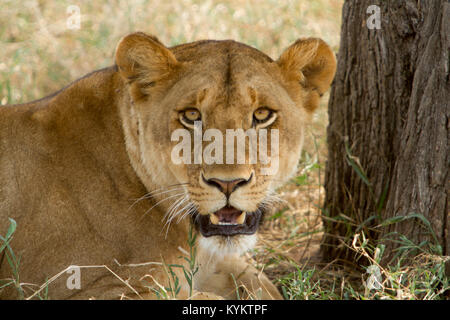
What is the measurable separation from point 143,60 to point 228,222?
0.85m

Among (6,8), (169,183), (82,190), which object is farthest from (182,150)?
(6,8)

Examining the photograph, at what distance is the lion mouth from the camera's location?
2.90 m

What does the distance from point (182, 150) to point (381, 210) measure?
1.20 m

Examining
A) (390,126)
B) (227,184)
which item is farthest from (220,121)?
(390,126)

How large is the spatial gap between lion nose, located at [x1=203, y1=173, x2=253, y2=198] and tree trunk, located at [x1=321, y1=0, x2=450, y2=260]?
88 centimetres

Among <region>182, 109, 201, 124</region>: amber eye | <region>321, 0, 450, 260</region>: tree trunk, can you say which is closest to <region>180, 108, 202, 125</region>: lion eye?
<region>182, 109, 201, 124</region>: amber eye

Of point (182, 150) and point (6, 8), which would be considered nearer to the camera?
point (182, 150)

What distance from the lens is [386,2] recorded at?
3311 mm

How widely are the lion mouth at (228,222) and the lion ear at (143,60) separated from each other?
0.69 metres

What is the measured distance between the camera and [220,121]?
2.85m

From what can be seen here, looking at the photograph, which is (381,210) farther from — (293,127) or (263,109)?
(263,109)

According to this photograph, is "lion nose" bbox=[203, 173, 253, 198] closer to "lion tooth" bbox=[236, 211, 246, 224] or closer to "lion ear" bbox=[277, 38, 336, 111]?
"lion tooth" bbox=[236, 211, 246, 224]
